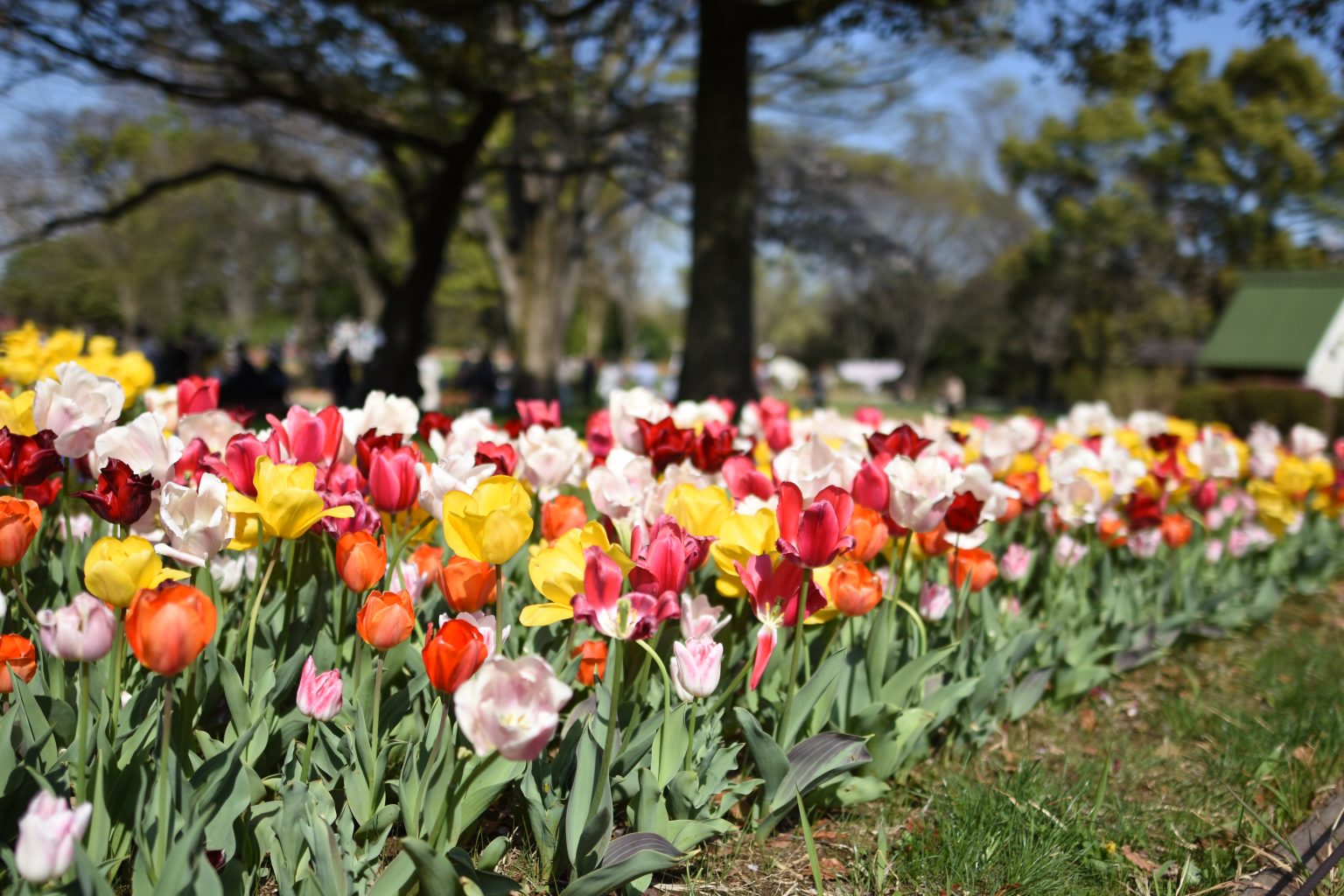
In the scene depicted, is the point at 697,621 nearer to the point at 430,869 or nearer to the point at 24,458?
the point at 430,869

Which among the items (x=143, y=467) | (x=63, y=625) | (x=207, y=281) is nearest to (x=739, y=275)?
(x=143, y=467)

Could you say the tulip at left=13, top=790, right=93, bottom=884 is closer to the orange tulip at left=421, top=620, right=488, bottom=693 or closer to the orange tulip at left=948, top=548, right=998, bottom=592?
the orange tulip at left=421, top=620, right=488, bottom=693

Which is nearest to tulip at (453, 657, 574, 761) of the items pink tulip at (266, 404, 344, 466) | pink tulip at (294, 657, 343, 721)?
pink tulip at (294, 657, 343, 721)

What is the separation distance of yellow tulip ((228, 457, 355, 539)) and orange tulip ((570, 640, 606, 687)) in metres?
0.62

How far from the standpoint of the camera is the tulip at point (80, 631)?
1.43 m

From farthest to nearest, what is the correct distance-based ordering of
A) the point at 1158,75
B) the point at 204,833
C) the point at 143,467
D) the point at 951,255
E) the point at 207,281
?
the point at 951,255 → the point at 207,281 → the point at 1158,75 → the point at 143,467 → the point at 204,833

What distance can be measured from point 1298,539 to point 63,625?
217 inches

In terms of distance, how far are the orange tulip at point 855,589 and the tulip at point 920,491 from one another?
222 millimetres

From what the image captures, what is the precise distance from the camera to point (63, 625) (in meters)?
1.42

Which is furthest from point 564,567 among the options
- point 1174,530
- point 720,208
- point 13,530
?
point 720,208

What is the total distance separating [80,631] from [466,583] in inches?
25.7

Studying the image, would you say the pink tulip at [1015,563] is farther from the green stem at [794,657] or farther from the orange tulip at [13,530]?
the orange tulip at [13,530]

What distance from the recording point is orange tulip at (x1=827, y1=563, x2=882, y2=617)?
2.12 meters

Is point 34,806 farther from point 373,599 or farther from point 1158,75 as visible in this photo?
point 1158,75
